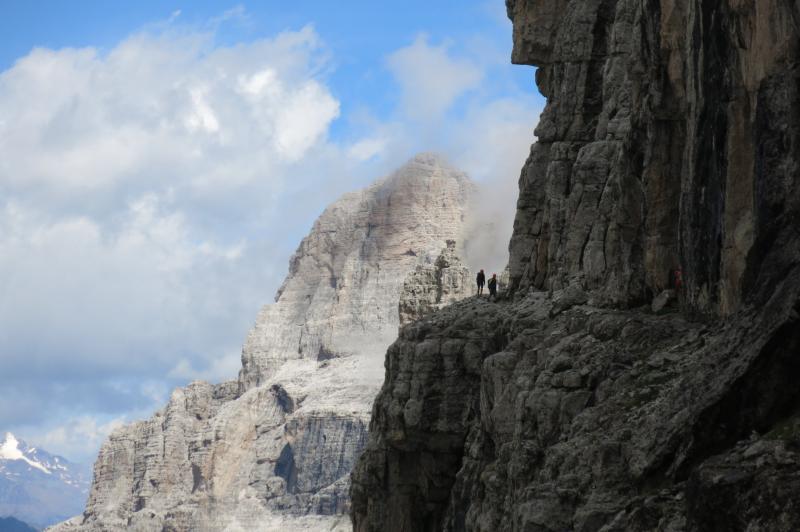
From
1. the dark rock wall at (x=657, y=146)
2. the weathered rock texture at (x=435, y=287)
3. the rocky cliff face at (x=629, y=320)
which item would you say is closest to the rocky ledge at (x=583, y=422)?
the rocky cliff face at (x=629, y=320)

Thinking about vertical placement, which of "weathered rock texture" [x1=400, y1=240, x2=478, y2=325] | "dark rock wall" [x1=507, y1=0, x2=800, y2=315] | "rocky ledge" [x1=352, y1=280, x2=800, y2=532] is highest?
"weathered rock texture" [x1=400, y1=240, x2=478, y2=325]

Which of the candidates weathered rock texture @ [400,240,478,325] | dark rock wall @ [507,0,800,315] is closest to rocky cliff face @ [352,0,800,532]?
dark rock wall @ [507,0,800,315]

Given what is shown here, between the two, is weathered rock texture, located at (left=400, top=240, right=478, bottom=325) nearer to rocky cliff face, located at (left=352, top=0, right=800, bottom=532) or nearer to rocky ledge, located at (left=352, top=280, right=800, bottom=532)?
rocky cliff face, located at (left=352, top=0, right=800, bottom=532)

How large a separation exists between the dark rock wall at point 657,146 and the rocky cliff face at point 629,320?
7 cm

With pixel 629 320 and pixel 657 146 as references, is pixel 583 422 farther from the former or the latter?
pixel 657 146

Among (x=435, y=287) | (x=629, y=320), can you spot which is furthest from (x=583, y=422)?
(x=435, y=287)

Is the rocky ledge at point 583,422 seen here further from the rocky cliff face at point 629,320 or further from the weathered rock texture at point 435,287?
the weathered rock texture at point 435,287

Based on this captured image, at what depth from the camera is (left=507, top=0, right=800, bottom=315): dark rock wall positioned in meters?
32.2

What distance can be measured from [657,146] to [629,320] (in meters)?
4.36

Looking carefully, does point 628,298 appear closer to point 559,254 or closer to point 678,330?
point 678,330

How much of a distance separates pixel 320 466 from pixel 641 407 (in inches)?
6477

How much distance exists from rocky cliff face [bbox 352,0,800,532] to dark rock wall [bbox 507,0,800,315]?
2.7 inches

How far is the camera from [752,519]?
25891mm

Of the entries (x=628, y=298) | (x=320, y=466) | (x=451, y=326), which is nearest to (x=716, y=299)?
(x=628, y=298)
